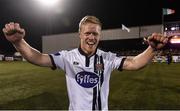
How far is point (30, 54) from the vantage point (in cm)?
332

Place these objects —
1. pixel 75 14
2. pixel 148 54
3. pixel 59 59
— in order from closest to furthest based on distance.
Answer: pixel 59 59 < pixel 148 54 < pixel 75 14

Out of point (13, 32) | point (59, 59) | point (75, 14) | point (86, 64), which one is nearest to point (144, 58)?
point (86, 64)

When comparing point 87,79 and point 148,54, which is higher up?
point 148,54

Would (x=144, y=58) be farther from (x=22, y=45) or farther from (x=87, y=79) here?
(x=22, y=45)

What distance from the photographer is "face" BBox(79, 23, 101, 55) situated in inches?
129

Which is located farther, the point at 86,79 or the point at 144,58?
the point at 144,58

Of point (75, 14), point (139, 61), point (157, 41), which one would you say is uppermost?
point (75, 14)

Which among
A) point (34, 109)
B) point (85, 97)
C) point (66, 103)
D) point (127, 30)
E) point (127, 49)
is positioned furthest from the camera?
point (127, 49)

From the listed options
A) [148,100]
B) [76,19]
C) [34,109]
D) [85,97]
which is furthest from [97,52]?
[76,19]

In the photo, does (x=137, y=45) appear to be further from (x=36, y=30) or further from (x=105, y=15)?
(x=36, y=30)

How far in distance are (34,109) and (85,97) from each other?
750 cm

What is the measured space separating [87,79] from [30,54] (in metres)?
0.67

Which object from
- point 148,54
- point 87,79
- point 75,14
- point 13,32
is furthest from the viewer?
point 75,14

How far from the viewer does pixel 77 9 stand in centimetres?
6838
